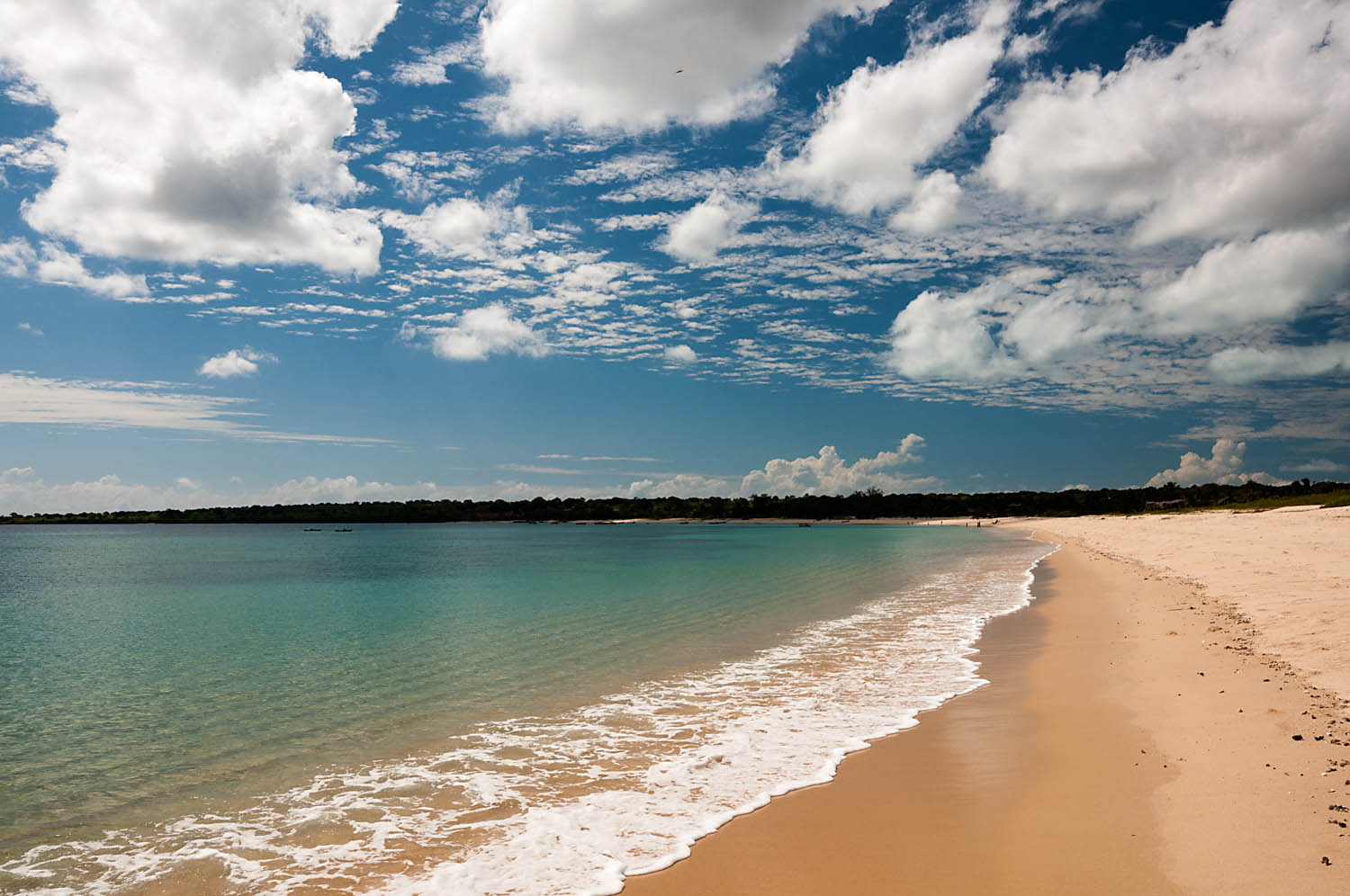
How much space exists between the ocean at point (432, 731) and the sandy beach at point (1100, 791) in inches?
30.0

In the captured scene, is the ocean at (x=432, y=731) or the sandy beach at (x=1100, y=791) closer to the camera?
the sandy beach at (x=1100, y=791)

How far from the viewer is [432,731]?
1190 cm

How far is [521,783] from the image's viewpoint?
9172 millimetres

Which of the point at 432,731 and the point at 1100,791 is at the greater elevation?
the point at 1100,791

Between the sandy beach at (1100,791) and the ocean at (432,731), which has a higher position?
the sandy beach at (1100,791)

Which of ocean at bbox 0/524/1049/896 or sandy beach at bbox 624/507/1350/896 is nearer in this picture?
sandy beach at bbox 624/507/1350/896

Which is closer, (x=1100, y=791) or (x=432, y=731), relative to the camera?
(x=1100, y=791)

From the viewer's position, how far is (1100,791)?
785 centimetres

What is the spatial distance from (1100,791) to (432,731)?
9603 mm

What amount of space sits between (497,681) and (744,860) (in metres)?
10.1

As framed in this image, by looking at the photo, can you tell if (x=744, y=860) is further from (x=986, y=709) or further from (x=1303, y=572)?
(x=1303, y=572)

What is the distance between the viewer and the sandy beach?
237 inches

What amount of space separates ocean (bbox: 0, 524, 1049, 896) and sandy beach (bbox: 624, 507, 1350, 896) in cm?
76

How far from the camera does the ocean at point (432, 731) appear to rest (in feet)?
23.8
